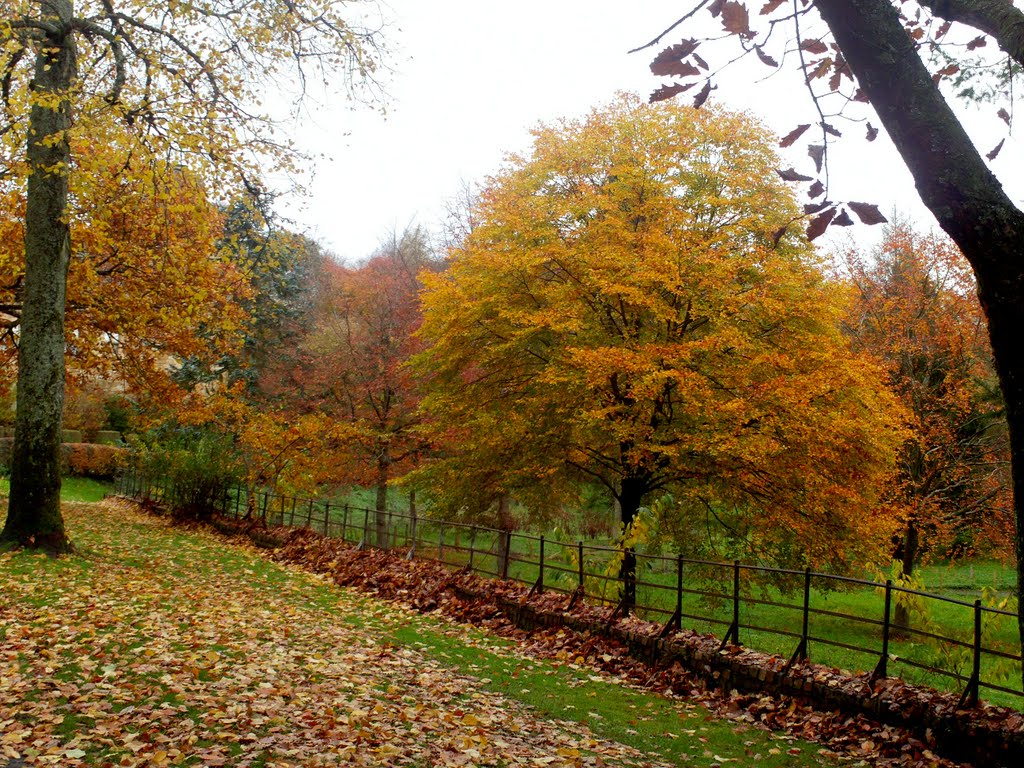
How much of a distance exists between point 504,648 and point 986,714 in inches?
203

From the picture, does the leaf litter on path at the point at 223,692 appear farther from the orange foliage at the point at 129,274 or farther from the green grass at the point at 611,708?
the orange foliage at the point at 129,274

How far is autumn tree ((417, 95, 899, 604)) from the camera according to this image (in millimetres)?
12328

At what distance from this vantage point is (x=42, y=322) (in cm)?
1117

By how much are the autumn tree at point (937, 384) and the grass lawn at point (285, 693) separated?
40.5ft

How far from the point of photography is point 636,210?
14289 mm

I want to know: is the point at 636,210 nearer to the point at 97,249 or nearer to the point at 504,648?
the point at 504,648

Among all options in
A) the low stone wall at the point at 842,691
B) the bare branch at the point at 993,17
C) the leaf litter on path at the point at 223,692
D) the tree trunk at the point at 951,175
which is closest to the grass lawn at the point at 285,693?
the leaf litter on path at the point at 223,692

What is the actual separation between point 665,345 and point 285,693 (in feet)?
27.7

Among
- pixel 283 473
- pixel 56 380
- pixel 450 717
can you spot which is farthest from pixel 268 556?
pixel 450 717

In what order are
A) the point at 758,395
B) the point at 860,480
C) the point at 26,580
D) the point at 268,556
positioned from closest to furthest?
1. the point at 26,580
2. the point at 758,395
3. the point at 860,480
4. the point at 268,556

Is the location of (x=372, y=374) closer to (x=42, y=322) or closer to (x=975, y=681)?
(x=42, y=322)

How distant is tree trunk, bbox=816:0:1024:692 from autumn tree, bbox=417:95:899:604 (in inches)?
332

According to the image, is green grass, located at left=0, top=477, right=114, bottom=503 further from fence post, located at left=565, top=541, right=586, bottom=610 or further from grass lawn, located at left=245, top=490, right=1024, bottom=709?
fence post, located at left=565, top=541, right=586, bottom=610

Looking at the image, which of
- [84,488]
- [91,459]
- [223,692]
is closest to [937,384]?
[223,692]
